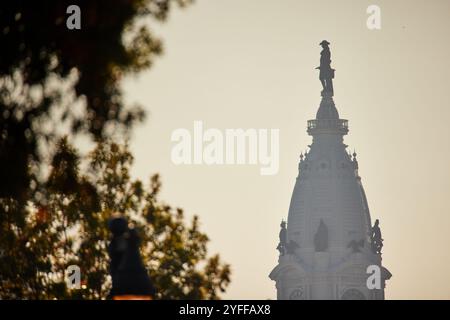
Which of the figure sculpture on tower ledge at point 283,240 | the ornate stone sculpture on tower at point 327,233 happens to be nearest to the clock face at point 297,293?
the ornate stone sculpture on tower at point 327,233

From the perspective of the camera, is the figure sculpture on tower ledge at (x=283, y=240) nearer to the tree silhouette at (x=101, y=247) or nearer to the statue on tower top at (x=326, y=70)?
the statue on tower top at (x=326, y=70)

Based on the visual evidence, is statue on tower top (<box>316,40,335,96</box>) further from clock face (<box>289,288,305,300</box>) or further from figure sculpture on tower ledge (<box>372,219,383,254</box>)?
clock face (<box>289,288,305,300</box>)

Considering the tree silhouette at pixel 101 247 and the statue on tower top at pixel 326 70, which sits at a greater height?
the statue on tower top at pixel 326 70

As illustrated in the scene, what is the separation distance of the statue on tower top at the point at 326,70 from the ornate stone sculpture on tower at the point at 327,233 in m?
8.22

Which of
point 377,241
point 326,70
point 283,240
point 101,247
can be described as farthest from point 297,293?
point 101,247

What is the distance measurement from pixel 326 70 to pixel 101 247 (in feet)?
462

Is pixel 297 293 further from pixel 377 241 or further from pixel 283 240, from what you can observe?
pixel 377 241

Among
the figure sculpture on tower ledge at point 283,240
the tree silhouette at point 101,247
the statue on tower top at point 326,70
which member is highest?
the statue on tower top at point 326,70

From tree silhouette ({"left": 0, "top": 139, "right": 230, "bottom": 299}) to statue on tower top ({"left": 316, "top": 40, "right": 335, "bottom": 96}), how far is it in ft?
445

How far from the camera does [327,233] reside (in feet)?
603

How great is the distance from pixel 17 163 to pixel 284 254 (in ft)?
521

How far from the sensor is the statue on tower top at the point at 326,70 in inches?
7461
